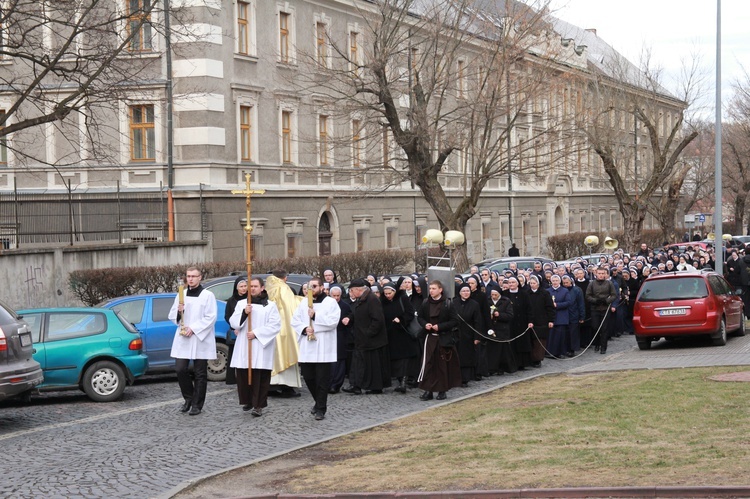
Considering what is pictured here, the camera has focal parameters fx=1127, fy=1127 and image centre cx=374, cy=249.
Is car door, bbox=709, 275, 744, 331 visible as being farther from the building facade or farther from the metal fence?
the metal fence

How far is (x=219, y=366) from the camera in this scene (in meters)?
19.0

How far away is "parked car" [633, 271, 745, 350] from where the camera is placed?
21.8 meters

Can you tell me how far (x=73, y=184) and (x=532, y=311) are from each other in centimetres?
2012

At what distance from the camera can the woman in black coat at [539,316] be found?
67.2 ft

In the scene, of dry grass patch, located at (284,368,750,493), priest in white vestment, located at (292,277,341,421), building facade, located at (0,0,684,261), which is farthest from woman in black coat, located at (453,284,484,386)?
building facade, located at (0,0,684,261)

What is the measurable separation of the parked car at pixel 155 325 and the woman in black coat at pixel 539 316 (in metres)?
5.61

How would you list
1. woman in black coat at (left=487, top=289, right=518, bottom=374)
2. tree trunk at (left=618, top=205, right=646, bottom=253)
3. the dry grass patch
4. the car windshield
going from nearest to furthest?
the dry grass patch → woman in black coat at (left=487, top=289, right=518, bottom=374) → the car windshield → tree trunk at (left=618, top=205, right=646, bottom=253)

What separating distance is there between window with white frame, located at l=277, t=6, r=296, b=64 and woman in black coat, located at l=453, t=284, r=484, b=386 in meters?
22.1

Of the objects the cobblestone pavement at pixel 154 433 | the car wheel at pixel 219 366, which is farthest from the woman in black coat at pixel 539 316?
the car wheel at pixel 219 366

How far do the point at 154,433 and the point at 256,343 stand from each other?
6.04 ft

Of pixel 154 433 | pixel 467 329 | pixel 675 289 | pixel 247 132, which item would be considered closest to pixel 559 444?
pixel 154 433

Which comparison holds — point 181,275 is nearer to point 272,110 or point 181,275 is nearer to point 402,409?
point 272,110

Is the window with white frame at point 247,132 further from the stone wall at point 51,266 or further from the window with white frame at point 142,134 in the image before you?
the stone wall at point 51,266

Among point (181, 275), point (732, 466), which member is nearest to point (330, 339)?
point (732, 466)
